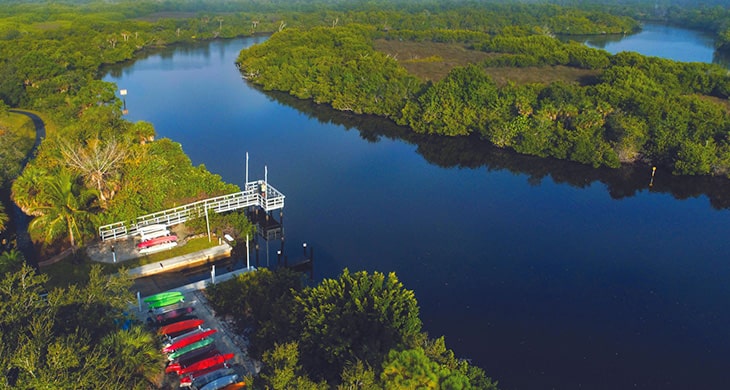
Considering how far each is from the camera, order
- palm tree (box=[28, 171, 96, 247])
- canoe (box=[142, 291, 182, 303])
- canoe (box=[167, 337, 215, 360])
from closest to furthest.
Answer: canoe (box=[167, 337, 215, 360]) → canoe (box=[142, 291, 182, 303]) → palm tree (box=[28, 171, 96, 247])

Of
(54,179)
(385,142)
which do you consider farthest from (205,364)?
(385,142)

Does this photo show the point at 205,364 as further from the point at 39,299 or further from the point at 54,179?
the point at 54,179

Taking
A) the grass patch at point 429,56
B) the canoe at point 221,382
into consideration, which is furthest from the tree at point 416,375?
the grass patch at point 429,56

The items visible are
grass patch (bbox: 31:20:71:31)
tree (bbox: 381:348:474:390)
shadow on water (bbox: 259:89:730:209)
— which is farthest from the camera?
grass patch (bbox: 31:20:71:31)

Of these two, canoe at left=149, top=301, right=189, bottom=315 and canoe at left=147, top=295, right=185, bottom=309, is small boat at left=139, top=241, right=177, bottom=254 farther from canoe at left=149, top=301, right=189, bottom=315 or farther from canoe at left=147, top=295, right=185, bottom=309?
canoe at left=149, top=301, right=189, bottom=315

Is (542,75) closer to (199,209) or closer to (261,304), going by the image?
(199,209)

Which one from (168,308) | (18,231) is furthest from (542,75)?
(18,231)

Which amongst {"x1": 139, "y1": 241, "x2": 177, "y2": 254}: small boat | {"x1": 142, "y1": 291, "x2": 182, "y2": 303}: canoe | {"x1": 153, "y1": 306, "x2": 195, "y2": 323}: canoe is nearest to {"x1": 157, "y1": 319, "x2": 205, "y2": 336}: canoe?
{"x1": 153, "y1": 306, "x2": 195, "y2": 323}: canoe

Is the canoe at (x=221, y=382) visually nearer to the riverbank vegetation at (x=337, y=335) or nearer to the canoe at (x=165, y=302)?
the riverbank vegetation at (x=337, y=335)
